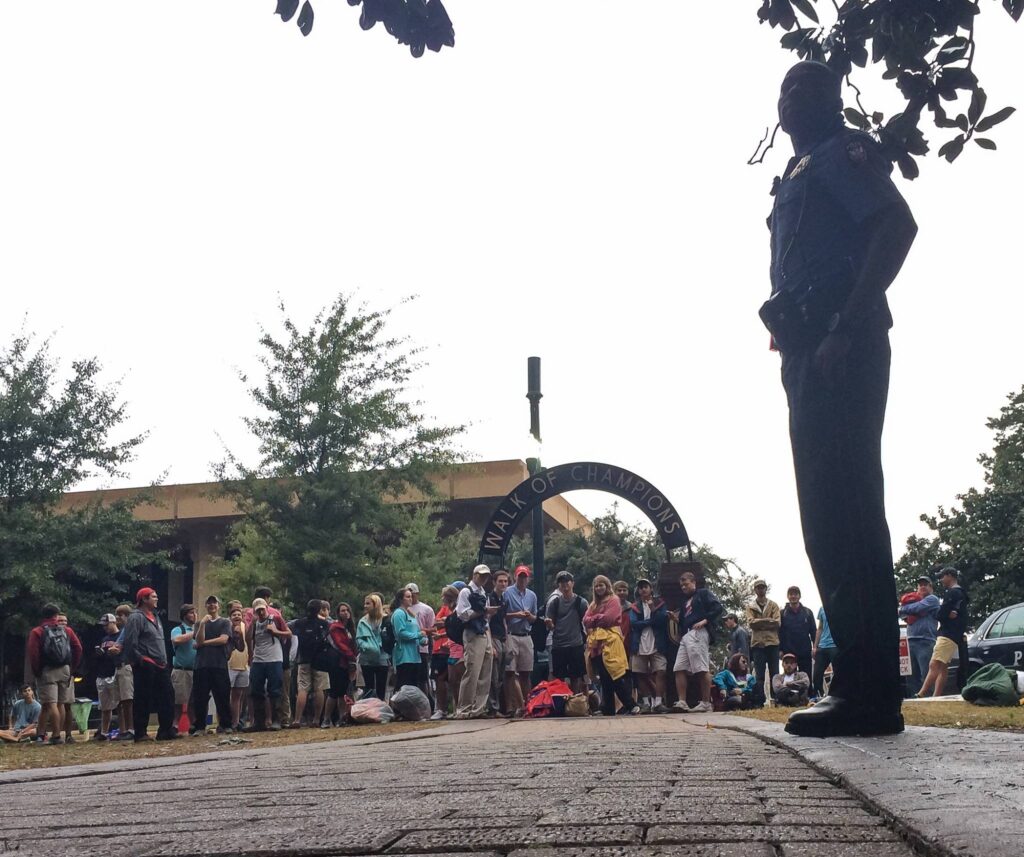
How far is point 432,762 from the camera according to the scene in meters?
5.41

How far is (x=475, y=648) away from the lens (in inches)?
627

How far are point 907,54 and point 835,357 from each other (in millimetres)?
1237

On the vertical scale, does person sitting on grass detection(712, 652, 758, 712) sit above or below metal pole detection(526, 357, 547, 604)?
below

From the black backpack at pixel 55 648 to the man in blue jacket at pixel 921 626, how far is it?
416 inches

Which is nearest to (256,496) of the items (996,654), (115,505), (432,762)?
(115,505)

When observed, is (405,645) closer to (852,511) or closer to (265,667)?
(265,667)

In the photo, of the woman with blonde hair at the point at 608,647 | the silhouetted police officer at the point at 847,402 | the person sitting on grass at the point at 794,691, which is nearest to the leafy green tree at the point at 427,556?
the woman with blonde hair at the point at 608,647

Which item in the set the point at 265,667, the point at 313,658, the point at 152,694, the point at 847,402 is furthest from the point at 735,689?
the point at 847,402

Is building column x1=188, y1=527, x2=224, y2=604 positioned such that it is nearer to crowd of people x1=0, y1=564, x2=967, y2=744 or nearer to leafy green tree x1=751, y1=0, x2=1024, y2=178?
crowd of people x1=0, y1=564, x2=967, y2=744

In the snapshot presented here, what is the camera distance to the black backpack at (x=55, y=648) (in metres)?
16.4

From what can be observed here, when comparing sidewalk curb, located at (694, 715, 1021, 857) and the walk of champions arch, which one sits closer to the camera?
sidewalk curb, located at (694, 715, 1021, 857)

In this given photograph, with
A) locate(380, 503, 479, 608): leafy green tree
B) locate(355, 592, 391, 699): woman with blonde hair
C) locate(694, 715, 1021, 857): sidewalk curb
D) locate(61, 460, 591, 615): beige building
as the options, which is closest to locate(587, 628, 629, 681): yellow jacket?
locate(355, 592, 391, 699): woman with blonde hair

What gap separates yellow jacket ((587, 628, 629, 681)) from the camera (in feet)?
52.1

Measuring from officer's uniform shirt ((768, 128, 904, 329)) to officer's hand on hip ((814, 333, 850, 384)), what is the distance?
173 millimetres
